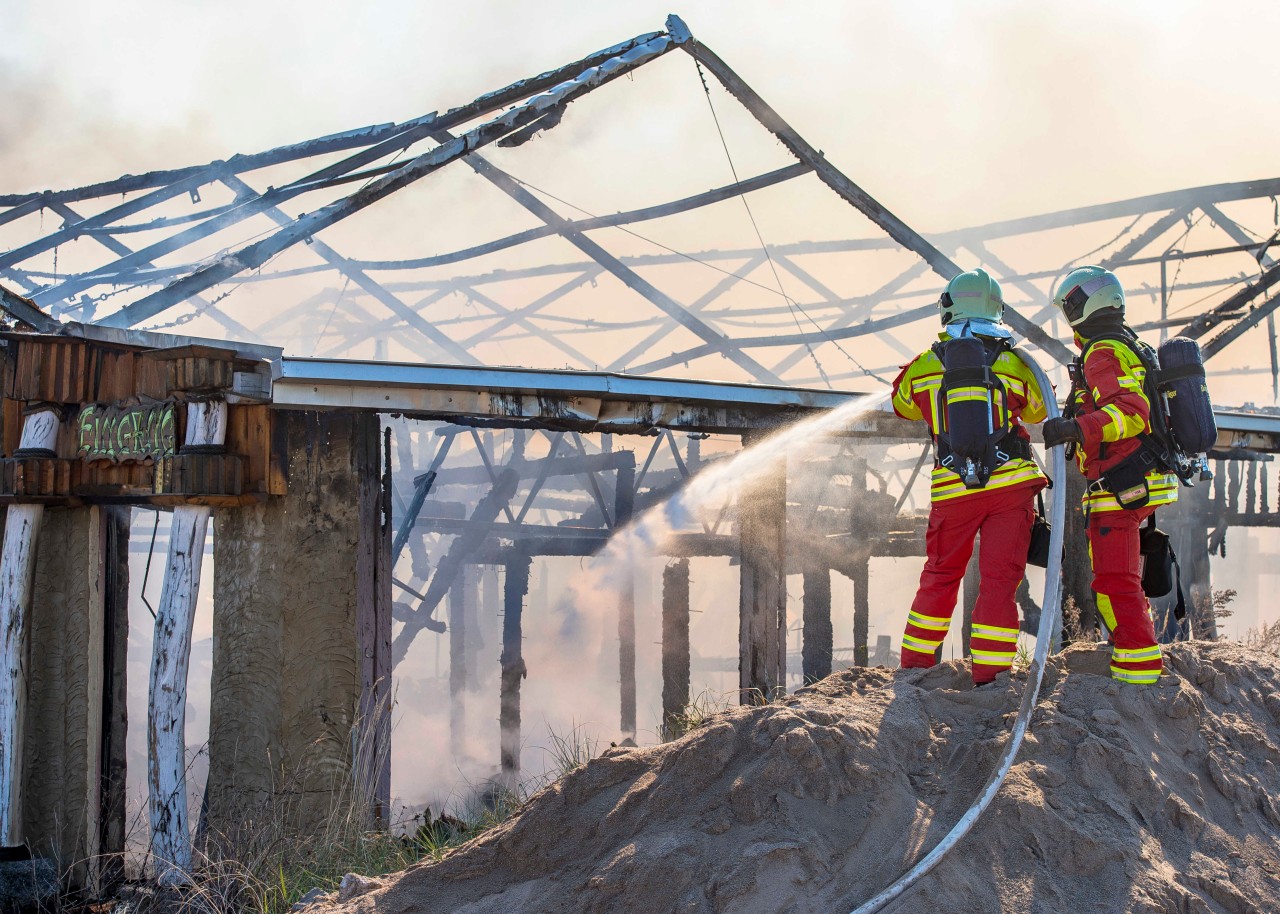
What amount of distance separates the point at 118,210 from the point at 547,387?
726 centimetres

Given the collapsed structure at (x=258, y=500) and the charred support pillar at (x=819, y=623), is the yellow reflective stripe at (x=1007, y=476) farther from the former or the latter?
the charred support pillar at (x=819, y=623)

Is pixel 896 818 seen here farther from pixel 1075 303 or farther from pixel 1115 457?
pixel 1075 303

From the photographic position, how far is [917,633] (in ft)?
14.5

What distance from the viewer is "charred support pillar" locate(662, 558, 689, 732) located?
1263 centimetres

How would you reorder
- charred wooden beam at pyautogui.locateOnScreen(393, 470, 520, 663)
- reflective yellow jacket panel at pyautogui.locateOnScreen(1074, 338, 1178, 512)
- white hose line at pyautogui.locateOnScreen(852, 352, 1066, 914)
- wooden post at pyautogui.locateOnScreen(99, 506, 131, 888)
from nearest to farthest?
white hose line at pyautogui.locateOnScreen(852, 352, 1066, 914) → reflective yellow jacket panel at pyautogui.locateOnScreen(1074, 338, 1178, 512) → wooden post at pyautogui.locateOnScreen(99, 506, 131, 888) → charred wooden beam at pyautogui.locateOnScreen(393, 470, 520, 663)

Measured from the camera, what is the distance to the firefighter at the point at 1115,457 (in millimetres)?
4090

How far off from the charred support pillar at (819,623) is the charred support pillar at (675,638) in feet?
5.06

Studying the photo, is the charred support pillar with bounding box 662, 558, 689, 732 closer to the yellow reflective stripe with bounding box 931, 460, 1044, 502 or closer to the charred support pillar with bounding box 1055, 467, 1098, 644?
the charred support pillar with bounding box 1055, 467, 1098, 644

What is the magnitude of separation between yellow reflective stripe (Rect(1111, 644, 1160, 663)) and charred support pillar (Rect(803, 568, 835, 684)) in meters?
6.64

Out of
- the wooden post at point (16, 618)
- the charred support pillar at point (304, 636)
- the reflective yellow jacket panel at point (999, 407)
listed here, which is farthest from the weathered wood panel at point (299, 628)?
the reflective yellow jacket panel at point (999, 407)

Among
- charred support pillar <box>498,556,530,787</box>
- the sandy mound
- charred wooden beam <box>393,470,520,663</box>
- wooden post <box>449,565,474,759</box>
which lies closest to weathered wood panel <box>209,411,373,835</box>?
the sandy mound

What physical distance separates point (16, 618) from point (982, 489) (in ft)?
18.4

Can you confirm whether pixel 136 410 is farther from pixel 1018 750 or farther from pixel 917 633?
pixel 1018 750

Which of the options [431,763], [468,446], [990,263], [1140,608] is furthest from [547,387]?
[468,446]
